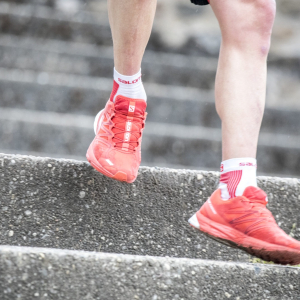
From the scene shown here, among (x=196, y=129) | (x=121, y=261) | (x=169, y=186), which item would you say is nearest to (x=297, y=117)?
(x=196, y=129)

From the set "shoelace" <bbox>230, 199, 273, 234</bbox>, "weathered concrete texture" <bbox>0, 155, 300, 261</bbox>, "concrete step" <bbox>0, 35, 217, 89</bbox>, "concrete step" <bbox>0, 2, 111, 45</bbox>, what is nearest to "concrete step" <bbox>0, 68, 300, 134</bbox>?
"concrete step" <bbox>0, 35, 217, 89</bbox>

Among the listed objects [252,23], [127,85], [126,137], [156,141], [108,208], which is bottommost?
[156,141]

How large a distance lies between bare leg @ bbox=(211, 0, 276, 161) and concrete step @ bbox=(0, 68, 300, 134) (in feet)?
6.72

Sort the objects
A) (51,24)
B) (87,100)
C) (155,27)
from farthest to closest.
Answer: (155,27) < (51,24) < (87,100)

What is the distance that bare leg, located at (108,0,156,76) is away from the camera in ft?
3.51

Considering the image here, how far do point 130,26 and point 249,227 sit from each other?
22.6 inches

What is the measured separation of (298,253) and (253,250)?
0.31ft

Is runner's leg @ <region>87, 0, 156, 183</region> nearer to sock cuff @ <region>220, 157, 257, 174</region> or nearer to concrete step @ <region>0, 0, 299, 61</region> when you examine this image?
sock cuff @ <region>220, 157, 257, 174</region>

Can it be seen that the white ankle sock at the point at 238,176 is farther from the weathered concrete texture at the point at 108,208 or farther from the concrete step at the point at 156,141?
the concrete step at the point at 156,141

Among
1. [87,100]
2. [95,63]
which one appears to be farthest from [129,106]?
[95,63]

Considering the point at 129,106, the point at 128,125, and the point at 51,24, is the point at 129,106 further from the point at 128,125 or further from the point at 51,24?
the point at 51,24

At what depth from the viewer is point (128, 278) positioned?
0.80 meters

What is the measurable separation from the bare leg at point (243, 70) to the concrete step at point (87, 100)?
80.7 inches

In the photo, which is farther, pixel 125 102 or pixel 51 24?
pixel 51 24
